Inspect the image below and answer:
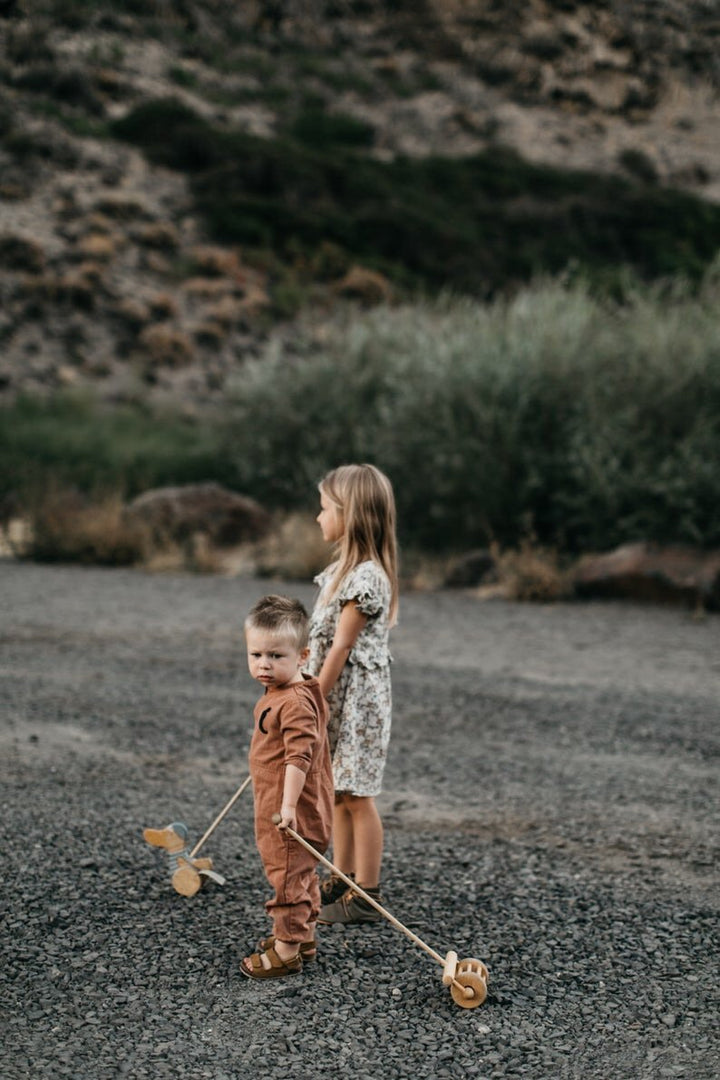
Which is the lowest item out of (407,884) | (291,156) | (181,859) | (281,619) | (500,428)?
(500,428)

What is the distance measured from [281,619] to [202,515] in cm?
→ 1056

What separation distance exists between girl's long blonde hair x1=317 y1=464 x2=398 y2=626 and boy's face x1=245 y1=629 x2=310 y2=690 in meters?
0.48

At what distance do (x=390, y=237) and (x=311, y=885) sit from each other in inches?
1097

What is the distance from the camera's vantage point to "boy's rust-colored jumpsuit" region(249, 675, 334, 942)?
297 centimetres

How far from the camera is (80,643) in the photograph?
8078mm

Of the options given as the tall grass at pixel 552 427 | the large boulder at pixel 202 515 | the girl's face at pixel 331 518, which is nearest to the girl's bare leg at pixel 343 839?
the girl's face at pixel 331 518

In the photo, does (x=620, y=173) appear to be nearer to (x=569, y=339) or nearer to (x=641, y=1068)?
(x=569, y=339)

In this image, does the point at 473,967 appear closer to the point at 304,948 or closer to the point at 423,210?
the point at 304,948

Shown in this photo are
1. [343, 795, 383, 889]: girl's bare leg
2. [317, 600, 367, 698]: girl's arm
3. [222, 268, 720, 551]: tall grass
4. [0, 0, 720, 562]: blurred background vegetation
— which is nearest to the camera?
[317, 600, 367, 698]: girl's arm

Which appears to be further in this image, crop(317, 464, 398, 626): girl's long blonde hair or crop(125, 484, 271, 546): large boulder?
crop(125, 484, 271, 546): large boulder

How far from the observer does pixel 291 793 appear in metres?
2.92

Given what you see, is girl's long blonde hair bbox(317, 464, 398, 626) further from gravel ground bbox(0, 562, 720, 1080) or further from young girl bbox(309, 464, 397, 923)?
gravel ground bbox(0, 562, 720, 1080)

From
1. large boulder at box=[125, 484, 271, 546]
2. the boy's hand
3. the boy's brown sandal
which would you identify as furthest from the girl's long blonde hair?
large boulder at box=[125, 484, 271, 546]

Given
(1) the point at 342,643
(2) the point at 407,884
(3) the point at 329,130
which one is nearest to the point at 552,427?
(2) the point at 407,884
